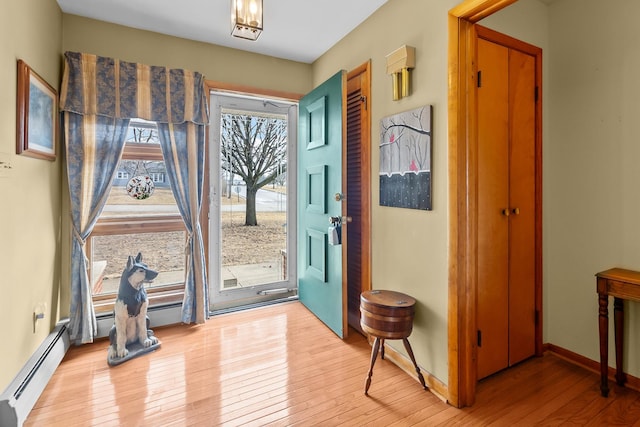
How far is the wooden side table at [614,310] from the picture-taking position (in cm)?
176

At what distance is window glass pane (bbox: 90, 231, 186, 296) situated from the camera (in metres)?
2.67

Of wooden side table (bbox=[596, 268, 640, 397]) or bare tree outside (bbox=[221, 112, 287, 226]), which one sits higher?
bare tree outside (bbox=[221, 112, 287, 226])

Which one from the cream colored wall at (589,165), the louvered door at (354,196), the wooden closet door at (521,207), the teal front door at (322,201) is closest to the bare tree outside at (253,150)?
the teal front door at (322,201)

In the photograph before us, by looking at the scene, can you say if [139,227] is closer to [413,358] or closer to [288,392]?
[288,392]

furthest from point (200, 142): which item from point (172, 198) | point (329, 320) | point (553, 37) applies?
point (553, 37)

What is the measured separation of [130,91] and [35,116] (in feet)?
2.39

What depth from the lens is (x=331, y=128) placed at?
2574 mm

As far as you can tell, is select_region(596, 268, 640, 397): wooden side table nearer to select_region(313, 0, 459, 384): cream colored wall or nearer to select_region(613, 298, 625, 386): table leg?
select_region(613, 298, 625, 386): table leg

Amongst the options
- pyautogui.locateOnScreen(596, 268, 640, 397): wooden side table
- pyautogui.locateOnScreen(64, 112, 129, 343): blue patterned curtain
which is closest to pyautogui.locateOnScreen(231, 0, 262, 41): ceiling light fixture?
pyautogui.locateOnScreen(64, 112, 129, 343): blue patterned curtain

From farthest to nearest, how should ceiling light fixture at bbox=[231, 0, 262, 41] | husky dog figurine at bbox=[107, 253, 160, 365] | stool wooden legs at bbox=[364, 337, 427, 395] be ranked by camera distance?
1. husky dog figurine at bbox=[107, 253, 160, 365]
2. stool wooden legs at bbox=[364, 337, 427, 395]
3. ceiling light fixture at bbox=[231, 0, 262, 41]

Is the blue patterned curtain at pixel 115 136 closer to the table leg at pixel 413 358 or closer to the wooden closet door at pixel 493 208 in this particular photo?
the table leg at pixel 413 358

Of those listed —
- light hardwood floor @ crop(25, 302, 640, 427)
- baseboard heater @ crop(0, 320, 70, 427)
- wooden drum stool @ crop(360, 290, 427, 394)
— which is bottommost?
light hardwood floor @ crop(25, 302, 640, 427)

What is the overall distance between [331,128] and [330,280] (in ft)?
4.11

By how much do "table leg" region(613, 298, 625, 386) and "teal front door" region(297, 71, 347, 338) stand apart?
166cm
